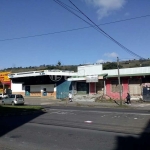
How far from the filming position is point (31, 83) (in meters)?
56.0

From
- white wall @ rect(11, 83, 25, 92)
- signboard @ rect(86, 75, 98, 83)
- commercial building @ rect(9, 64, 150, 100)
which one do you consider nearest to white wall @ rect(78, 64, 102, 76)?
commercial building @ rect(9, 64, 150, 100)

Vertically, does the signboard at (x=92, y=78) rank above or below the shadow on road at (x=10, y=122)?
above

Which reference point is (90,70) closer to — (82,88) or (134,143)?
(82,88)

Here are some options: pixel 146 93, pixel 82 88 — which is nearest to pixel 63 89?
pixel 82 88

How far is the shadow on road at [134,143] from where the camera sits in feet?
28.4

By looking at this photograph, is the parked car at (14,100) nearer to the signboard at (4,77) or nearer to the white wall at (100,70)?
the white wall at (100,70)

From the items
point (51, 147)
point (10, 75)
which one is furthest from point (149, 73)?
point (10, 75)

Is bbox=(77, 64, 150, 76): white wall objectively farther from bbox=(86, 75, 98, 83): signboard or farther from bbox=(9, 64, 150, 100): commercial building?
bbox=(86, 75, 98, 83): signboard

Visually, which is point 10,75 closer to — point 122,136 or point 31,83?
point 31,83

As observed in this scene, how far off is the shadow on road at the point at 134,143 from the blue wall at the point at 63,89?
36.7 metres

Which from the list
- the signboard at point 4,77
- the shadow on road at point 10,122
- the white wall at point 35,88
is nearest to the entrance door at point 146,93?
the shadow on road at point 10,122

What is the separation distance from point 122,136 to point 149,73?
2594 centimetres

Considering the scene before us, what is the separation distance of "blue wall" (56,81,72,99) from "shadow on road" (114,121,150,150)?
36745 mm

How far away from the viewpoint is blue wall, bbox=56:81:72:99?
1871 inches
